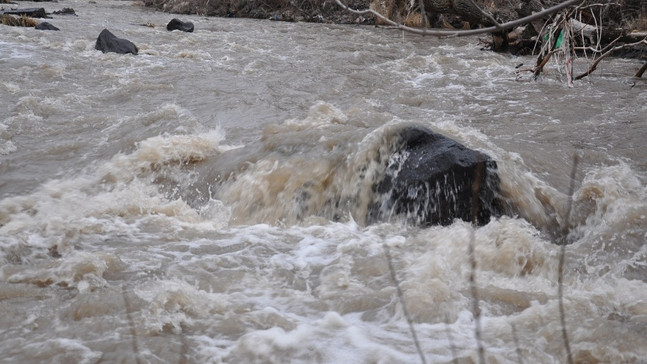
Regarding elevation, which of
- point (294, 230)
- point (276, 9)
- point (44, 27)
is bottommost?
point (294, 230)

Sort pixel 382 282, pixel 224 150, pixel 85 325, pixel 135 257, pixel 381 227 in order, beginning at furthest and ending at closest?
pixel 224 150
pixel 381 227
pixel 135 257
pixel 382 282
pixel 85 325

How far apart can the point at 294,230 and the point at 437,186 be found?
1.11 metres

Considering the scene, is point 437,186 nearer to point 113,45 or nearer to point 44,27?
point 113,45

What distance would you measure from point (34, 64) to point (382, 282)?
8840 mm

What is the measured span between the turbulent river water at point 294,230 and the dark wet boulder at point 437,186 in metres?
0.11

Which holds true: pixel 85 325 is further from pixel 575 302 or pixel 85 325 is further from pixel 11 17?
pixel 11 17

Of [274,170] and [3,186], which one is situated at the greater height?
[274,170]

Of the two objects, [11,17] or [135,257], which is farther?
[11,17]

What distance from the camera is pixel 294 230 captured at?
450 centimetres

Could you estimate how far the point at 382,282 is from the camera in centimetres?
360

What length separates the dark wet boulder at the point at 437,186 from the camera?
14.4 ft

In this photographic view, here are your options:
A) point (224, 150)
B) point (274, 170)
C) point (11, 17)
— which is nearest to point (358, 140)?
point (274, 170)

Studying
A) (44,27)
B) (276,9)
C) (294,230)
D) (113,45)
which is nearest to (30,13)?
(44,27)

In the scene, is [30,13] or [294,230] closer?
[294,230]
